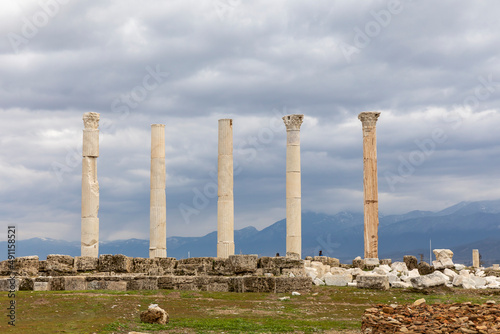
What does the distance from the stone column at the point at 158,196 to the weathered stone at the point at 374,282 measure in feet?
45.8

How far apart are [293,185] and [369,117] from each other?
5485mm

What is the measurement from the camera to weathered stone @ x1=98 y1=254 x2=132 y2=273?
1093 inches

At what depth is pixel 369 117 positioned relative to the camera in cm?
3644

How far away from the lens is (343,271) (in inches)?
1201

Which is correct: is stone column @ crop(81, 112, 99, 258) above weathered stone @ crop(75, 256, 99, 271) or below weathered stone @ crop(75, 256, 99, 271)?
above

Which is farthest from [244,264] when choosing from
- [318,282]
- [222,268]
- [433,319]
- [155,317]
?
[433,319]

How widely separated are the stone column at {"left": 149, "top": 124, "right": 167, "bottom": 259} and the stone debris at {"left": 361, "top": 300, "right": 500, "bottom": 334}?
21.7m

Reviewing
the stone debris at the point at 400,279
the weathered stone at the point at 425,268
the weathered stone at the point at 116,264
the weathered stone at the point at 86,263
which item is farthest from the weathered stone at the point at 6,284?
the weathered stone at the point at 425,268

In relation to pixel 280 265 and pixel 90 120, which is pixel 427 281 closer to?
pixel 280 265

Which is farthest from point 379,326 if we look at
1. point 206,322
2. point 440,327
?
point 206,322

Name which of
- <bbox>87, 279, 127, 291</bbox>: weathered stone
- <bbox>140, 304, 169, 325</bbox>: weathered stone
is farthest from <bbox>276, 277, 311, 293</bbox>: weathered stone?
<bbox>140, 304, 169, 325</bbox>: weathered stone

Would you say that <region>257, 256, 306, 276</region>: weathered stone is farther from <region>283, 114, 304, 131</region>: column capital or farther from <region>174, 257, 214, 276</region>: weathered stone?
<region>283, 114, 304, 131</region>: column capital

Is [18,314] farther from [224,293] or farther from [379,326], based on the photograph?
[379,326]

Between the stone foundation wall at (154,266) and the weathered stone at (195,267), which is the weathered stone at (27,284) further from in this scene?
the weathered stone at (195,267)
